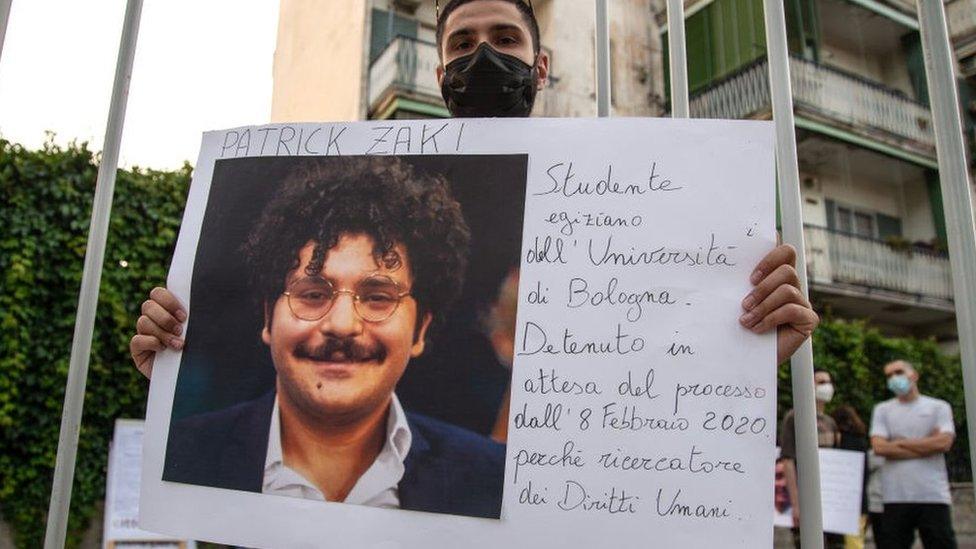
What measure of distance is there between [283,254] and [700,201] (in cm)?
71

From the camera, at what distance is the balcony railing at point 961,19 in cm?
1388

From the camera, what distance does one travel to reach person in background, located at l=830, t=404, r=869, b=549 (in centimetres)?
498

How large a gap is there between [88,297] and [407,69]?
1037cm

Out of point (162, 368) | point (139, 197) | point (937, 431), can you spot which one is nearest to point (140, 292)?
point (139, 197)

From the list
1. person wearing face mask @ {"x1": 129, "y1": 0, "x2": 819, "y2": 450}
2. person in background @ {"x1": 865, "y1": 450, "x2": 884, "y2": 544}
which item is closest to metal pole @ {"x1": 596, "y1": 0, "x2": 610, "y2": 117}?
person wearing face mask @ {"x1": 129, "y1": 0, "x2": 819, "y2": 450}

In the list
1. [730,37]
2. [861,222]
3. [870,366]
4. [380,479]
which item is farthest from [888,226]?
[380,479]

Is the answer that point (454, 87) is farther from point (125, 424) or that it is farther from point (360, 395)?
point (125, 424)

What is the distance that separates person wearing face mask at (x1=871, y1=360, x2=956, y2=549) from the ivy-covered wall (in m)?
5.41

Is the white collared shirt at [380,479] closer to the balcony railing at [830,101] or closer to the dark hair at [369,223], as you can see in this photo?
the dark hair at [369,223]

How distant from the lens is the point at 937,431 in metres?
4.48

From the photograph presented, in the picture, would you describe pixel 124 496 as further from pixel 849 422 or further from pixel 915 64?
pixel 915 64

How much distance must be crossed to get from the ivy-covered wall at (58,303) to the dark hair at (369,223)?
16.3 feet

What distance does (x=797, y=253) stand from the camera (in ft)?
4.14

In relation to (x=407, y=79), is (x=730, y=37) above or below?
above
